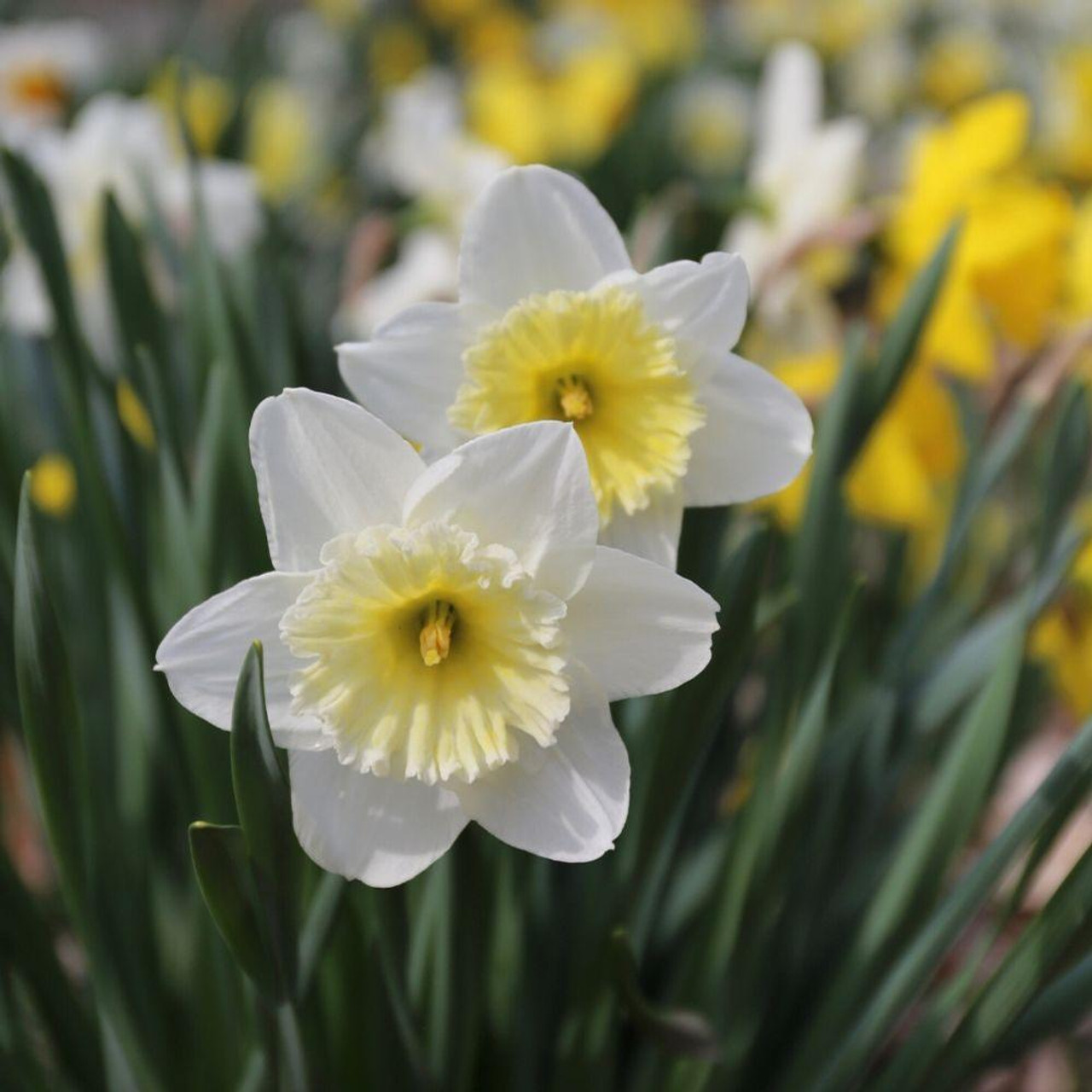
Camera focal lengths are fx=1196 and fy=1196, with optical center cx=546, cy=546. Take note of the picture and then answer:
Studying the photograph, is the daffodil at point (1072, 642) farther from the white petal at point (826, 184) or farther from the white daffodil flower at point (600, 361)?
the white daffodil flower at point (600, 361)

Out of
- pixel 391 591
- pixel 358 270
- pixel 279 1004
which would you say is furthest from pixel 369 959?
pixel 358 270

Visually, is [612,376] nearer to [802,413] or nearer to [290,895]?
[802,413]

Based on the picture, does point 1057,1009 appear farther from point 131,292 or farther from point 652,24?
point 652,24

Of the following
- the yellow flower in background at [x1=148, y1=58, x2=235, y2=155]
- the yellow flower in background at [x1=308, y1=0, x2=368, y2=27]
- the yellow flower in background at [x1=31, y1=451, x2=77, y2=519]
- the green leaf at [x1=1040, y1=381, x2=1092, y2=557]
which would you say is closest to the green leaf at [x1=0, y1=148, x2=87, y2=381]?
the yellow flower in background at [x1=31, y1=451, x2=77, y2=519]

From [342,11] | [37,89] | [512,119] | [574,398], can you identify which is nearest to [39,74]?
[37,89]

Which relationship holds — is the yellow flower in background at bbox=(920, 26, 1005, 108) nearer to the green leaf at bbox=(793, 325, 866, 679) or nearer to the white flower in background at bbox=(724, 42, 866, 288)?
the white flower in background at bbox=(724, 42, 866, 288)

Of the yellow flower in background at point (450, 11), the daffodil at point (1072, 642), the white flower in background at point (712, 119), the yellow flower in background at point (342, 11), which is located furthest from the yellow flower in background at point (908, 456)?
the yellow flower in background at point (450, 11)

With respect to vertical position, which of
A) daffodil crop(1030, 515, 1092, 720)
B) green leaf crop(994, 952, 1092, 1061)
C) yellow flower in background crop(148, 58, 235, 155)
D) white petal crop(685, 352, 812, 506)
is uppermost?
white petal crop(685, 352, 812, 506)

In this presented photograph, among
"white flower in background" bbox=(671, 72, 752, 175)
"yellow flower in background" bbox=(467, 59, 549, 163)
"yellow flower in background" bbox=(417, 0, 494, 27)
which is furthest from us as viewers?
"yellow flower in background" bbox=(417, 0, 494, 27)
